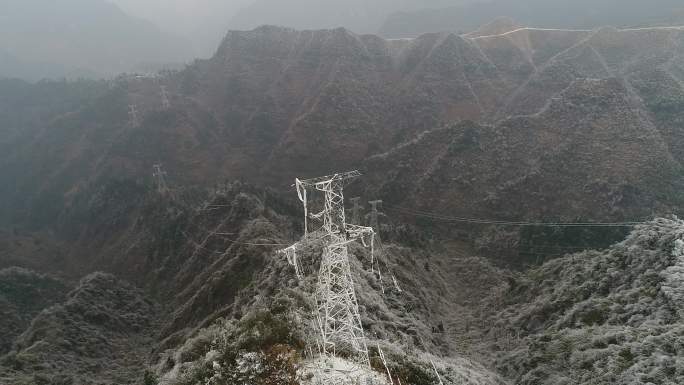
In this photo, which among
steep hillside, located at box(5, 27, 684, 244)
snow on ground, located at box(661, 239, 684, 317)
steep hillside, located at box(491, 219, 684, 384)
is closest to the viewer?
steep hillside, located at box(491, 219, 684, 384)

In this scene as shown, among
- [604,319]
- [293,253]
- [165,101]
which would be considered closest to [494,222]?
[604,319]

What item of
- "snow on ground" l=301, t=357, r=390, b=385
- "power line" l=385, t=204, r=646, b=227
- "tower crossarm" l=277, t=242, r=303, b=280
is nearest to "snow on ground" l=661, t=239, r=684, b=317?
"snow on ground" l=301, t=357, r=390, b=385

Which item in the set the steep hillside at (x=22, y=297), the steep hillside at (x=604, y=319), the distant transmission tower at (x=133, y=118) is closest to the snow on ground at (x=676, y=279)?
the steep hillside at (x=604, y=319)

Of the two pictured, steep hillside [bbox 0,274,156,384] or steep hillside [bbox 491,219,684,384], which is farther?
steep hillside [bbox 0,274,156,384]

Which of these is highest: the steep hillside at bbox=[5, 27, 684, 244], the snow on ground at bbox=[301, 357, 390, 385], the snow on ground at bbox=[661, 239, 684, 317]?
the steep hillside at bbox=[5, 27, 684, 244]

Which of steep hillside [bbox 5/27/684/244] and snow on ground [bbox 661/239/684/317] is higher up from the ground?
steep hillside [bbox 5/27/684/244]

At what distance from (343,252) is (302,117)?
106 m

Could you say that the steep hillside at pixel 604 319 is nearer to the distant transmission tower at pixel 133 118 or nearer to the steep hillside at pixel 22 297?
the steep hillside at pixel 22 297

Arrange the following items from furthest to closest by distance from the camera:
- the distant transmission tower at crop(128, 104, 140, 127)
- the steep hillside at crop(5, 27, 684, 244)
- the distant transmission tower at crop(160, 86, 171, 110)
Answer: the distant transmission tower at crop(160, 86, 171, 110) < the distant transmission tower at crop(128, 104, 140, 127) < the steep hillside at crop(5, 27, 684, 244)

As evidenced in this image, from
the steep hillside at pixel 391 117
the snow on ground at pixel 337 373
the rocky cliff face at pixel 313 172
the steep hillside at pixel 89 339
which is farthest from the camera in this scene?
the steep hillside at pixel 391 117

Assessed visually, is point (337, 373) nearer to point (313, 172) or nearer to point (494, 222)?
point (494, 222)

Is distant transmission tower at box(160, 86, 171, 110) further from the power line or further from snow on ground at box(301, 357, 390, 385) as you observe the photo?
snow on ground at box(301, 357, 390, 385)

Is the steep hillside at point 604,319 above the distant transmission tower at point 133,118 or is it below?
below

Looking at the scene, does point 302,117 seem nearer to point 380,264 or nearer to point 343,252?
point 380,264
